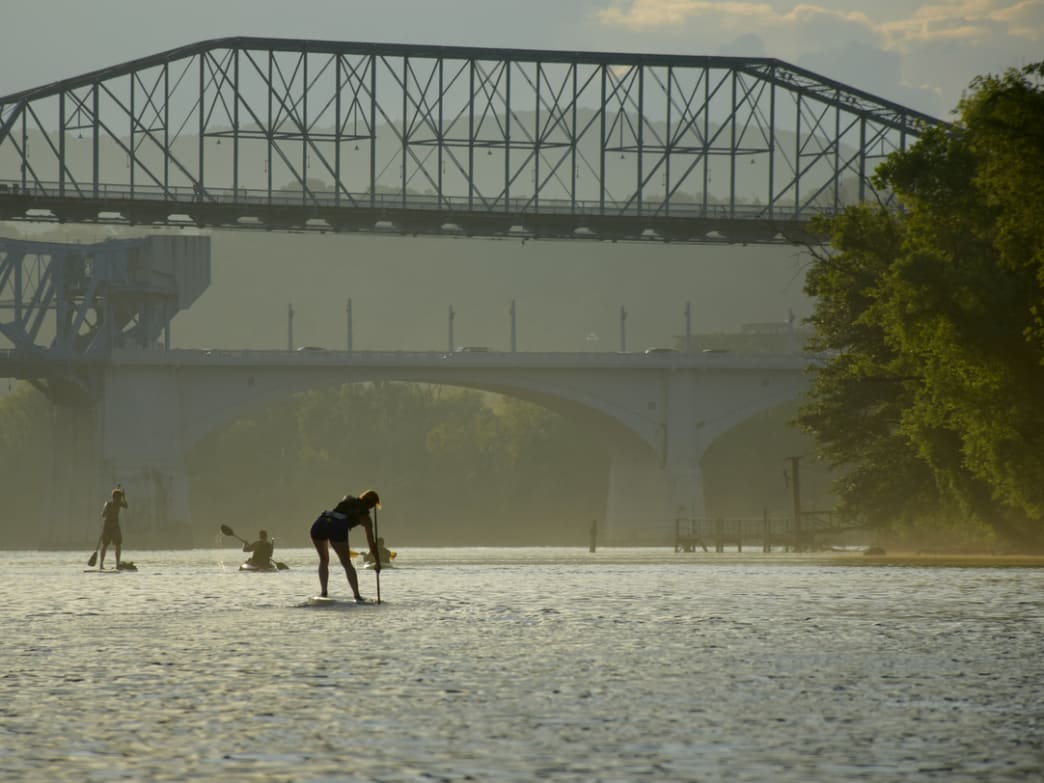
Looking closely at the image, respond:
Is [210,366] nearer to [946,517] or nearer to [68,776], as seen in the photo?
[946,517]

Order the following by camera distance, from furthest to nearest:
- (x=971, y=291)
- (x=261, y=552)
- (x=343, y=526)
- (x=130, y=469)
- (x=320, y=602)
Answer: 1. (x=130, y=469)
2. (x=261, y=552)
3. (x=971, y=291)
4. (x=320, y=602)
5. (x=343, y=526)

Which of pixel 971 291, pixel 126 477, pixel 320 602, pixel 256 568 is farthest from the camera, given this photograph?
pixel 126 477

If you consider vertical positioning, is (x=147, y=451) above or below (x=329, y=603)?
above

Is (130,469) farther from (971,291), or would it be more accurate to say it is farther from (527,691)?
(527,691)

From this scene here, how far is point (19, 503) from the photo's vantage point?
134125 mm

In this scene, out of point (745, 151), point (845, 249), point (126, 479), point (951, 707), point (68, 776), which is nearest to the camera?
point (68, 776)

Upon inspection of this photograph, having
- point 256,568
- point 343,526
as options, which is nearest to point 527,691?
point 343,526

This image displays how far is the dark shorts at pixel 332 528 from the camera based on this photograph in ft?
80.1

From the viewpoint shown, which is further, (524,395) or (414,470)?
(414,470)

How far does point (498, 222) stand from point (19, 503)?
185 feet

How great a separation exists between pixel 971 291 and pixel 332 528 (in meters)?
20.7

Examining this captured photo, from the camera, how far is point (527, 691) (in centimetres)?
1341

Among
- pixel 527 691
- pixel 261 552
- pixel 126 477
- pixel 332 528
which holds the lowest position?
pixel 527 691

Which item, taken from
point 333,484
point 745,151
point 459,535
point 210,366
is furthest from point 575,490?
point 745,151
